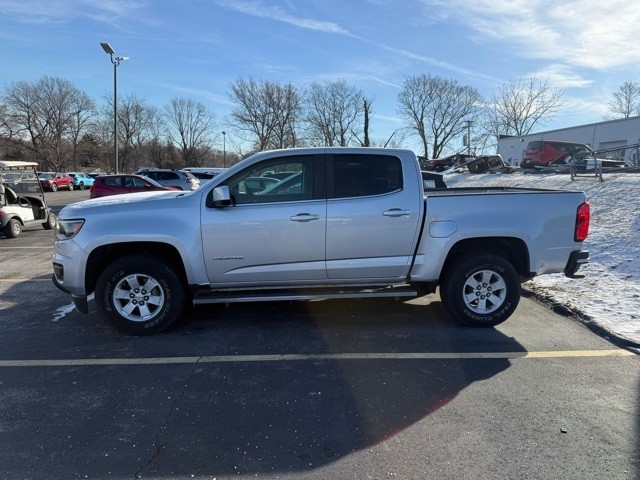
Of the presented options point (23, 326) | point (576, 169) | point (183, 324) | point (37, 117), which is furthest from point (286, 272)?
point (37, 117)

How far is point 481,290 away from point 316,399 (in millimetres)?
2386

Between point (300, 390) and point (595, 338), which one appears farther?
point (595, 338)

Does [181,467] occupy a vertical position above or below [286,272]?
below

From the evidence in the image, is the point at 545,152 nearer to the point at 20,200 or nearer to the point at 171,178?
the point at 171,178

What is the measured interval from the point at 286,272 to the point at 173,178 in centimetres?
2153

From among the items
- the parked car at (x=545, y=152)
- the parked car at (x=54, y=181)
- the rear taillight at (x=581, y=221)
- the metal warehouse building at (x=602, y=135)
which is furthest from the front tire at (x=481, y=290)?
the parked car at (x=54, y=181)

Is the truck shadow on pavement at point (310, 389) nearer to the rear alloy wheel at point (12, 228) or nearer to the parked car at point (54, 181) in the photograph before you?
the rear alloy wheel at point (12, 228)

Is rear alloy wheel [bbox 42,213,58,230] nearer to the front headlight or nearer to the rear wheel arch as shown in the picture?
the front headlight

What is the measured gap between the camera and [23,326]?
4.82 meters

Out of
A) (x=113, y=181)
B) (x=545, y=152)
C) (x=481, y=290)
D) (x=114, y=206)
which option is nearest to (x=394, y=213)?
(x=481, y=290)

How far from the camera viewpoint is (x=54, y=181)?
35.2m

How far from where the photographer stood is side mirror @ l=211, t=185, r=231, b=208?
424cm

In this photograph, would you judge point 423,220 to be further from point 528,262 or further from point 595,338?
point 595,338

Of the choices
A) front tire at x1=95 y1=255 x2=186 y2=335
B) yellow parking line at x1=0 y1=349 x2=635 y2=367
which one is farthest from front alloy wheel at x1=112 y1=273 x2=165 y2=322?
yellow parking line at x1=0 y1=349 x2=635 y2=367
